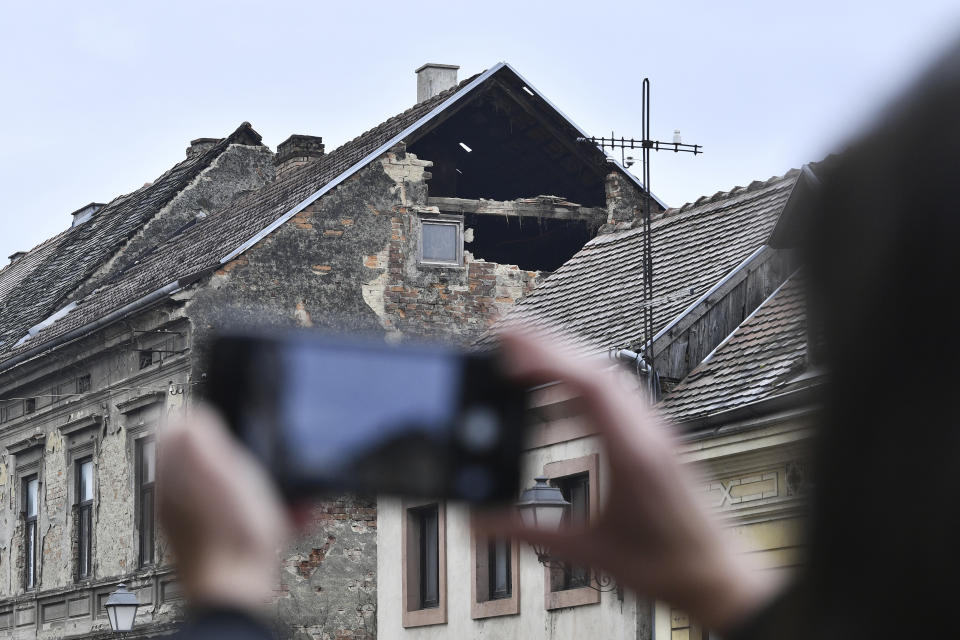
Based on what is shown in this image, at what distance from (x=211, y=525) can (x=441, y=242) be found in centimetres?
1969

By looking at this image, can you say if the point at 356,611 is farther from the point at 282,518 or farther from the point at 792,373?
the point at 282,518

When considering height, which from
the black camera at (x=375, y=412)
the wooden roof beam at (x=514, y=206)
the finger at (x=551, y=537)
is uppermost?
the wooden roof beam at (x=514, y=206)

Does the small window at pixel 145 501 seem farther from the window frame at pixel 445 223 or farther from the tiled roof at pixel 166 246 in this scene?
the window frame at pixel 445 223

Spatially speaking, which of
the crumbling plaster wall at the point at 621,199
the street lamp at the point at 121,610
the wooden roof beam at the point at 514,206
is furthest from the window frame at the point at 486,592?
the crumbling plaster wall at the point at 621,199

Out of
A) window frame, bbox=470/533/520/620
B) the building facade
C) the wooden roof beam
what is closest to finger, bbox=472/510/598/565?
the building facade

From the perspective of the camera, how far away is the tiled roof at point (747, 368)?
1260 cm

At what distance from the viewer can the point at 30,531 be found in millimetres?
23750

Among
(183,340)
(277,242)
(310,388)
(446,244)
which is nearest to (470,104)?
(446,244)

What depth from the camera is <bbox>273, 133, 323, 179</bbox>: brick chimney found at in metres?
23.8

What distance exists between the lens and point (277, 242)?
19.9 metres

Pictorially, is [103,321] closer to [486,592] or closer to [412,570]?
[412,570]

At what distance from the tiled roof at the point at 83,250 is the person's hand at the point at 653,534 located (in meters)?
24.0

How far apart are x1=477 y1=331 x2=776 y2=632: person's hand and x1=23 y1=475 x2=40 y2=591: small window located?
23314 mm

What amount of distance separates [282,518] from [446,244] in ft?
64.5
